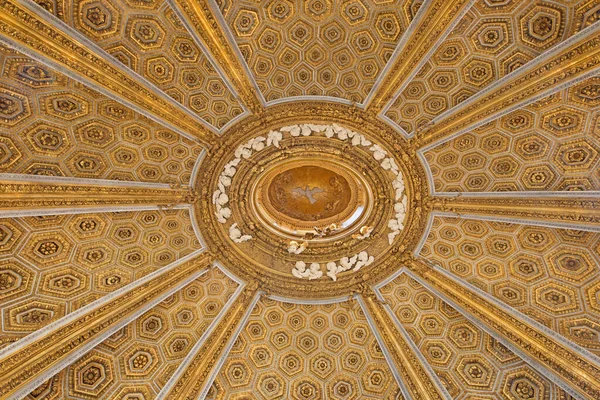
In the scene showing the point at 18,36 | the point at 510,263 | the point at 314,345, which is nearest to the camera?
the point at 18,36

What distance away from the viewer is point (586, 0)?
10.4 m

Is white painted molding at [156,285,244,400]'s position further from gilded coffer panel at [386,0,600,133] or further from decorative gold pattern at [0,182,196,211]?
gilded coffer panel at [386,0,600,133]

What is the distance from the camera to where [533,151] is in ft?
44.9

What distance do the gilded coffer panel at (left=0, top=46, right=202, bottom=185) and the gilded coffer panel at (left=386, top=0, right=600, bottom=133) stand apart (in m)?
8.25

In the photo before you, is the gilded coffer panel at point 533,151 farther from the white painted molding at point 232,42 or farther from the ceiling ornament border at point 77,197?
the ceiling ornament border at point 77,197

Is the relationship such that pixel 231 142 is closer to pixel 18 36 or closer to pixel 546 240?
pixel 18 36

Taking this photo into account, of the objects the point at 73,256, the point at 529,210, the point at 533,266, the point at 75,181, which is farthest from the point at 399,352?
the point at 75,181

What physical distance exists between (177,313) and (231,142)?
696 centimetres

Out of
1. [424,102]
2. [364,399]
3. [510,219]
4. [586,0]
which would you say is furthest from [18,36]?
[364,399]

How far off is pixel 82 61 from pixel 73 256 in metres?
6.84

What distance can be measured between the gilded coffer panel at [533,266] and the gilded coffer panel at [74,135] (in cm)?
1061

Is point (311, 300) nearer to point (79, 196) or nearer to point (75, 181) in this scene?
point (79, 196)

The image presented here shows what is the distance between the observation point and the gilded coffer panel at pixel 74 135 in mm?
11227

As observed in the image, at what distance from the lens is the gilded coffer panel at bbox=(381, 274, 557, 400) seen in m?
14.1
